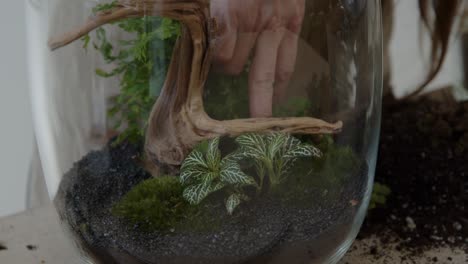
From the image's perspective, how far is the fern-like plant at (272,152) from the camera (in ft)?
2.03

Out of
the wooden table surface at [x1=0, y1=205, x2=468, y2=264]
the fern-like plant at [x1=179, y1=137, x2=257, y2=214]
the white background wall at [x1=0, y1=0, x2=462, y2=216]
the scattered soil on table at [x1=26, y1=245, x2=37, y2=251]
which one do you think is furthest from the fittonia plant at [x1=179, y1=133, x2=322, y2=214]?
the white background wall at [x1=0, y1=0, x2=462, y2=216]

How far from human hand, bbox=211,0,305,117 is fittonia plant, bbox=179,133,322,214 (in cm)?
4

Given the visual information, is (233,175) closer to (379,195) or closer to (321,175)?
(321,175)

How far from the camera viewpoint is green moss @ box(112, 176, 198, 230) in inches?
24.5

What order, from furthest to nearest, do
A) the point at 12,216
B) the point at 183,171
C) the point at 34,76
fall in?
the point at 12,216 < the point at 34,76 < the point at 183,171

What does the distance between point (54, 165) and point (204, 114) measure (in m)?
0.24

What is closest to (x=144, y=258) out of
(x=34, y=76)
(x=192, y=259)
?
(x=192, y=259)

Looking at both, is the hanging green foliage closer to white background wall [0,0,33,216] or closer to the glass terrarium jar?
the glass terrarium jar

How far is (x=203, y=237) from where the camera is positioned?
0.63 metres

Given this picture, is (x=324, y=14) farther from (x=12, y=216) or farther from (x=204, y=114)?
(x=12, y=216)

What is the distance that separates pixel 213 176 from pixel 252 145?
0.19 ft

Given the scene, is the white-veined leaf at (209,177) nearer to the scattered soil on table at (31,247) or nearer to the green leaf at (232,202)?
the green leaf at (232,202)

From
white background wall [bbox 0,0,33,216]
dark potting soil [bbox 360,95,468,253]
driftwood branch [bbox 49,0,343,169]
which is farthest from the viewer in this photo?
white background wall [bbox 0,0,33,216]

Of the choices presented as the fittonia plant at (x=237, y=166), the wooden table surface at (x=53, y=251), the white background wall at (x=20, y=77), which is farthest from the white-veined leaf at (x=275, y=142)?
the white background wall at (x=20, y=77)
